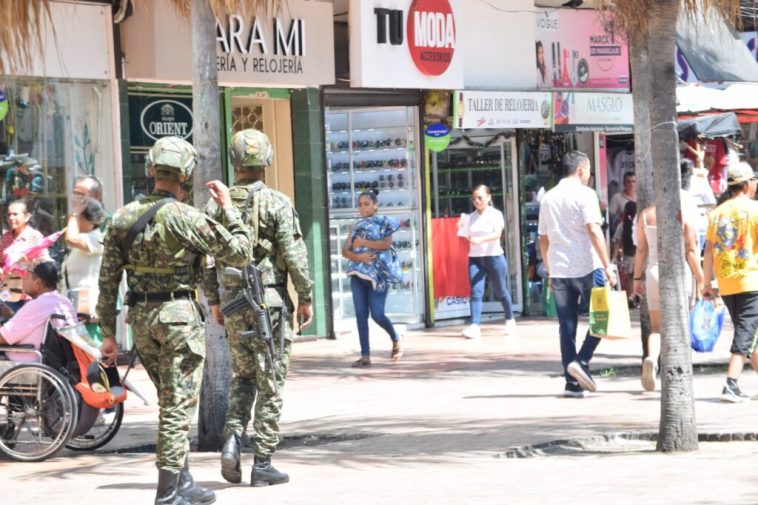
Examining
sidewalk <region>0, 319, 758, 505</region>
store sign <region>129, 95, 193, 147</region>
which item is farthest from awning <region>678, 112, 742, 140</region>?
store sign <region>129, 95, 193, 147</region>

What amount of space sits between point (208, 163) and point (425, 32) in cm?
907

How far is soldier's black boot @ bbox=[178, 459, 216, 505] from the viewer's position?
7.68 metres

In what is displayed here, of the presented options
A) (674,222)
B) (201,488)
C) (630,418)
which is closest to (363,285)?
(630,418)

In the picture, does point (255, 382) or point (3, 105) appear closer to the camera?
point (255, 382)

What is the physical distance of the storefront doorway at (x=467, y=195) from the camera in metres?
19.5

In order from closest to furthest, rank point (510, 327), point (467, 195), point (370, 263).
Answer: point (370, 263) → point (510, 327) → point (467, 195)

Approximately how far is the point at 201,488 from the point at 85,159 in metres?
8.04

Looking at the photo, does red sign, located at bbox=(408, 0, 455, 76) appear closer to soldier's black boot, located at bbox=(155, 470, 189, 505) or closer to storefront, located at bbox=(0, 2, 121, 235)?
storefront, located at bbox=(0, 2, 121, 235)

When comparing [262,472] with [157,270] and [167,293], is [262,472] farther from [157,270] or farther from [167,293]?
[157,270]

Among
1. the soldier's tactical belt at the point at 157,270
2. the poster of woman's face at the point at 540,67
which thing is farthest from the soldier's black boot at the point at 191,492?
the poster of woman's face at the point at 540,67

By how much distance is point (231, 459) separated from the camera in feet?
26.7

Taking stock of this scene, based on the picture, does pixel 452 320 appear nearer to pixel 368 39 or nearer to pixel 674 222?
pixel 368 39

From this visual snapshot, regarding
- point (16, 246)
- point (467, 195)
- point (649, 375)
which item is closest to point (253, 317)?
point (649, 375)

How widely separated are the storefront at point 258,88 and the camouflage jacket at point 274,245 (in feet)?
24.1
